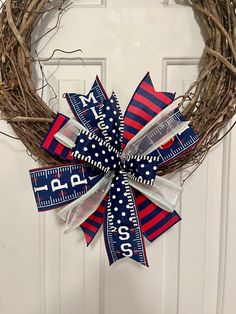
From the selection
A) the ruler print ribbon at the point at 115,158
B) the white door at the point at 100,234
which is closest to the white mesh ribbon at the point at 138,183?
the ruler print ribbon at the point at 115,158

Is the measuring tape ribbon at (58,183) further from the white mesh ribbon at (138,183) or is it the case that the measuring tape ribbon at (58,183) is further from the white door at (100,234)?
the white door at (100,234)

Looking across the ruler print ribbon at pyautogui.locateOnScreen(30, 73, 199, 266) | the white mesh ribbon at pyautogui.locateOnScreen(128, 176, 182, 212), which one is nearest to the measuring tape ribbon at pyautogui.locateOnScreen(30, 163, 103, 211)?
the ruler print ribbon at pyautogui.locateOnScreen(30, 73, 199, 266)

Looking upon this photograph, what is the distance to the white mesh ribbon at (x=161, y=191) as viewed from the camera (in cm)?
84

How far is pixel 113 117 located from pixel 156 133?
0.10m

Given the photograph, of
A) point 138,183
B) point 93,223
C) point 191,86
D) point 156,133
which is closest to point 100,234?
point 93,223

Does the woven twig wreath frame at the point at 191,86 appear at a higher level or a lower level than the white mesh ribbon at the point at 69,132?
higher

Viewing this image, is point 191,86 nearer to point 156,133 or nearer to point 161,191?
point 156,133

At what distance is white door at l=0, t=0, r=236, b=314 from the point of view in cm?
91

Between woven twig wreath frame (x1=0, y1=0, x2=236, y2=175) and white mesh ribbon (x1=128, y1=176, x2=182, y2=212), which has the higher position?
woven twig wreath frame (x1=0, y1=0, x2=236, y2=175)

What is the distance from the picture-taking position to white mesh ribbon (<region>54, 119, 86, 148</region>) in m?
0.82

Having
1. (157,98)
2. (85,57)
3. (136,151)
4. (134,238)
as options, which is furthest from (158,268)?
(85,57)

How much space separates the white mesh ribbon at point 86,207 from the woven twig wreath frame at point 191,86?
4.5 inches

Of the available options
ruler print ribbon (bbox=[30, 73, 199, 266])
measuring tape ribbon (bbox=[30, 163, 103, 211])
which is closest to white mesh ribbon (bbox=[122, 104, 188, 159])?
ruler print ribbon (bbox=[30, 73, 199, 266])

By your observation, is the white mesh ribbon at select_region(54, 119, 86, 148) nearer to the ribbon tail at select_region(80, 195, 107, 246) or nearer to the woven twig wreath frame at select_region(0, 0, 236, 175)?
the woven twig wreath frame at select_region(0, 0, 236, 175)
